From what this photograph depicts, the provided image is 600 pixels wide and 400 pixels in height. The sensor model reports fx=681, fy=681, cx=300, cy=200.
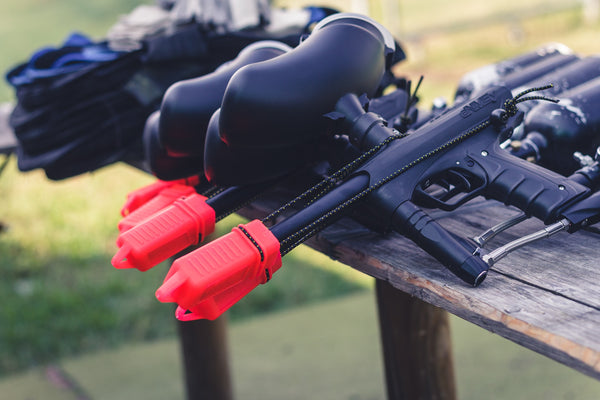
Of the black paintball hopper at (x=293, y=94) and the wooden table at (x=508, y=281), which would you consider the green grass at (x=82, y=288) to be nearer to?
the wooden table at (x=508, y=281)

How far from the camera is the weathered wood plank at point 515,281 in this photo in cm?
62

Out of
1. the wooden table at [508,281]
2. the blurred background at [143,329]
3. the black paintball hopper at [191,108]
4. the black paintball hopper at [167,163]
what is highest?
the black paintball hopper at [191,108]

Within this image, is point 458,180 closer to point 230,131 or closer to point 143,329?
point 230,131

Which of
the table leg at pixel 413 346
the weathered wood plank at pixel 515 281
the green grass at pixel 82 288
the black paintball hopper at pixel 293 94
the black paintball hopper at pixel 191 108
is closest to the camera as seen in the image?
the weathered wood plank at pixel 515 281

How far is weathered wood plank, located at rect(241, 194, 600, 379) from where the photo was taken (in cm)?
62

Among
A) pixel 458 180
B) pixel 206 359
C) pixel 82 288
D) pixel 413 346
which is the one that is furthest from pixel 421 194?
pixel 82 288

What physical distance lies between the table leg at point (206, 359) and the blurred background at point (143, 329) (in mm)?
339

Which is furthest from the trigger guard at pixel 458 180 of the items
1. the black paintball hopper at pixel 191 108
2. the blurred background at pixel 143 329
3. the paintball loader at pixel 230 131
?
the blurred background at pixel 143 329

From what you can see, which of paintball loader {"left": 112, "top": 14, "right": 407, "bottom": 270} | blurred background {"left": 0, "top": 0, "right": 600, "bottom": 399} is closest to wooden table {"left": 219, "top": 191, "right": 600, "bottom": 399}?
paintball loader {"left": 112, "top": 14, "right": 407, "bottom": 270}

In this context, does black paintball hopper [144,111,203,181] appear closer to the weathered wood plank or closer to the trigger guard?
the weathered wood plank

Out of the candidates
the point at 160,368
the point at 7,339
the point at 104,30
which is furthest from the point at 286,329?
the point at 104,30

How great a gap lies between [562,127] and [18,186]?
361 centimetres

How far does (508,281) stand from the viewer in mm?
737

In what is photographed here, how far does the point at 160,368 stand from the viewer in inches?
90.4
